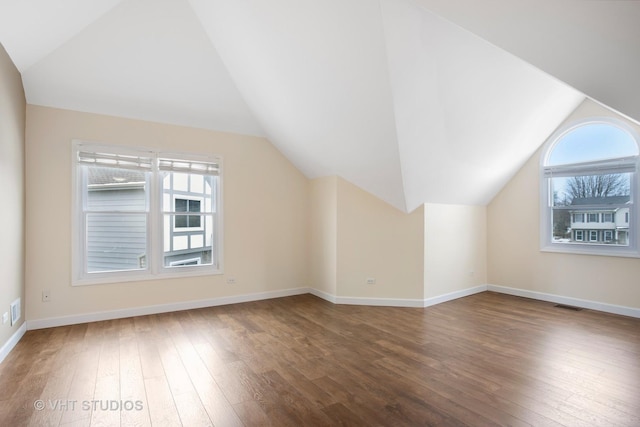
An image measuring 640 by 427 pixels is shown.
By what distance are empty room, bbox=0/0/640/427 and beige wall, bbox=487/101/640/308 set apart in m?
0.03

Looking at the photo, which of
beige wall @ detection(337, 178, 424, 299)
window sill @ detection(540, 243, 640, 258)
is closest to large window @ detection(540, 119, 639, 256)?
window sill @ detection(540, 243, 640, 258)

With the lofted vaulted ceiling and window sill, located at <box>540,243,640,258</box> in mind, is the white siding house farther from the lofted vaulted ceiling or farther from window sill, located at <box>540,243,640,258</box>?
the lofted vaulted ceiling

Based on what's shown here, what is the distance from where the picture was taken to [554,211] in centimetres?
481

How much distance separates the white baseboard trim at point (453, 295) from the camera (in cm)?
447

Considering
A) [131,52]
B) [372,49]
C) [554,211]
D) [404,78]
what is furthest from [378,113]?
[554,211]

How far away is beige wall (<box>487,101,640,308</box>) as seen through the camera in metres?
4.14

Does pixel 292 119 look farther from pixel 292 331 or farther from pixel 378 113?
pixel 292 331

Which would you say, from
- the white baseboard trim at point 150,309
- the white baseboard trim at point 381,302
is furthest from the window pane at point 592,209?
the white baseboard trim at point 150,309

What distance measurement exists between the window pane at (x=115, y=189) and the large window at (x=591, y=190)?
230 inches

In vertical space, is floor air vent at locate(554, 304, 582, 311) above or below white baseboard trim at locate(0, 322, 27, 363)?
below

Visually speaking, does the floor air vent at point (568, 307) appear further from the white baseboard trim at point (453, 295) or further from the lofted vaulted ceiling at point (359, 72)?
the lofted vaulted ceiling at point (359, 72)

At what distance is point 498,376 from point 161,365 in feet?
8.92

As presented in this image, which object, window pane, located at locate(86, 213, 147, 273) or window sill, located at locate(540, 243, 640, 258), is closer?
window pane, located at locate(86, 213, 147, 273)

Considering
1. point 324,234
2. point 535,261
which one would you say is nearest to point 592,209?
point 535,261
